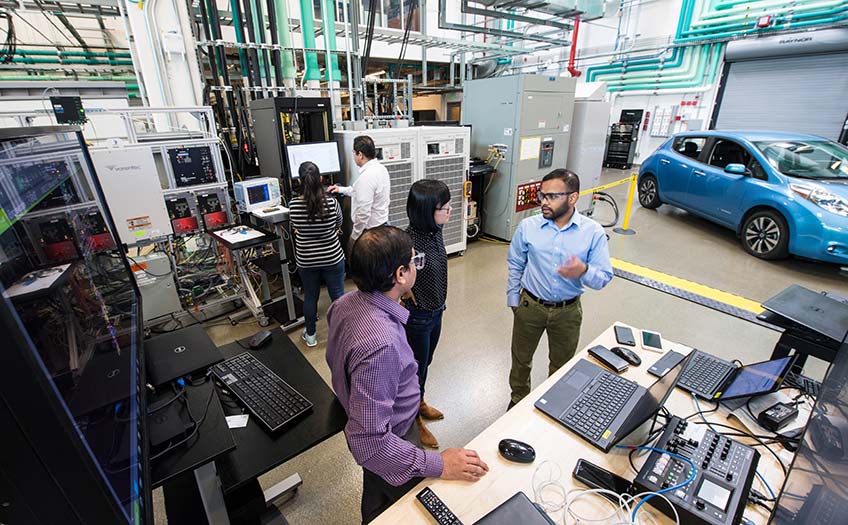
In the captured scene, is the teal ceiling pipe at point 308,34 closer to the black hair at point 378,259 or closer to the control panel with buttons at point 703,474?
the black hair at point 378,259

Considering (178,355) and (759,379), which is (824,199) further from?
(178,355)

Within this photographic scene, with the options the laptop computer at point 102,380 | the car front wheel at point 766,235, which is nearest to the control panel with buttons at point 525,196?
the car front wheel at point 766,235

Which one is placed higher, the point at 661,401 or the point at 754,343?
the point at 661,401

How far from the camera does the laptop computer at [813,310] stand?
4.94ft

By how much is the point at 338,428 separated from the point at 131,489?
0.59 metres

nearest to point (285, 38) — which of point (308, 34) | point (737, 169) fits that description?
point (308, 34)

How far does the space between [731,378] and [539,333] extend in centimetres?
81

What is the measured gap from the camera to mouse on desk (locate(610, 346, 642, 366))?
1.52 m

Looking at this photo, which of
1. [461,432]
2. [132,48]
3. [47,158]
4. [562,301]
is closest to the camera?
[47,158]

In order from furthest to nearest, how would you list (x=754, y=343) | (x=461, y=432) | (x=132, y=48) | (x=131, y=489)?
(x=132, y=48) < (x=754, y=343) < (x=461, y=432) < (x=131, y=489)

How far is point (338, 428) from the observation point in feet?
3.78

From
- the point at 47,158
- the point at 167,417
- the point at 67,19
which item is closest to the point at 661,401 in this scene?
the point at 167,417

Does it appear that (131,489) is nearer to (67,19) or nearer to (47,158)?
(47,158)

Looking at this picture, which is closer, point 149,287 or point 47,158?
point 47,158
